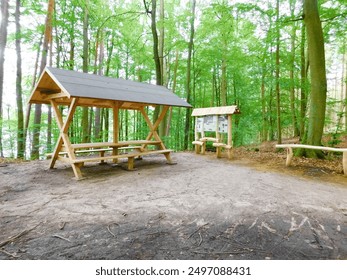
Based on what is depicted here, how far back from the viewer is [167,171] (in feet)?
19.1

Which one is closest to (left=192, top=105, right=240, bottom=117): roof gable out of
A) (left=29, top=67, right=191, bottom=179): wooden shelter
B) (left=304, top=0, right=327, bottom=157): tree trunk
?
(left=29, top=67, right=191, bottom=179): wooden shelter

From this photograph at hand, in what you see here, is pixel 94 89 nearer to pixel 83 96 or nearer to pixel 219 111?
pixel 83 96

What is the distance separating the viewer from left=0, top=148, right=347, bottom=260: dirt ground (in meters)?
2.11

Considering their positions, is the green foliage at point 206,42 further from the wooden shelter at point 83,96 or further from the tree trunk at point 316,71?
the wooden shelter at point 83,96

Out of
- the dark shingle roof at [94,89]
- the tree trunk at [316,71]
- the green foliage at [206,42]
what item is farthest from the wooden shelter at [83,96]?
the tree trunk at [316,71]

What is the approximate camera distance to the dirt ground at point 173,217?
6.92 feet

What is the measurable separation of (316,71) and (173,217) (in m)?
7.42

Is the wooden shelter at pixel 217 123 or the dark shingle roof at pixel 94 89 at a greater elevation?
the dark shingle roof at pixel 94 89

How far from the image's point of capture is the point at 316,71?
716 centimetres

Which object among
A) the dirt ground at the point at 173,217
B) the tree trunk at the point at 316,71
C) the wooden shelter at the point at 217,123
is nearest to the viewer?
the dirt ground at the point at 173,217

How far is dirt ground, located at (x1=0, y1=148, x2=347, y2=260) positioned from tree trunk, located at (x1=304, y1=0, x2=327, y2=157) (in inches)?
98.6

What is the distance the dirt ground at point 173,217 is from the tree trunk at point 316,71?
8.22ft

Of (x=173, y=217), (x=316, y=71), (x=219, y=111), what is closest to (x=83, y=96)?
(x=173, y=217)

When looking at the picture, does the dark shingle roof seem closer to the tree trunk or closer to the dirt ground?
the dirt ground
